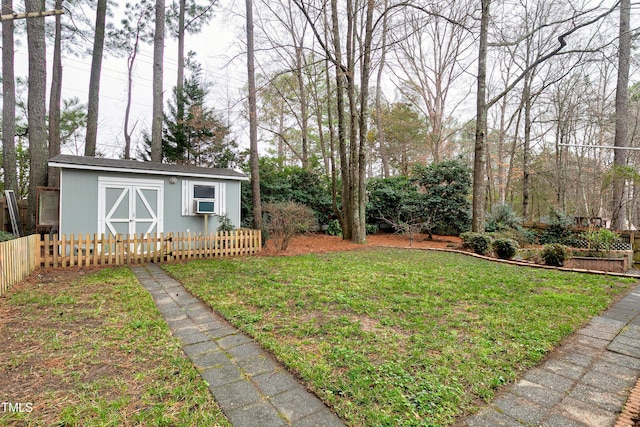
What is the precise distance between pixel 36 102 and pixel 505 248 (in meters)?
13.5

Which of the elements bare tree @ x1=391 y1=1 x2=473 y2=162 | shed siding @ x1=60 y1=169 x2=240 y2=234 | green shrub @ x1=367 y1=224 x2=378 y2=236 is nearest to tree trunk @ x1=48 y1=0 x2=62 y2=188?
shed siding @ x1=60 y1=169 x2=240 y2=234

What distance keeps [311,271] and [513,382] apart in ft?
13.0

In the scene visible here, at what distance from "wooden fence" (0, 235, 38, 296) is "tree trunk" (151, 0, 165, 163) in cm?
643

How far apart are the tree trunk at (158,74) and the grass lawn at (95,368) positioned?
28.9ft

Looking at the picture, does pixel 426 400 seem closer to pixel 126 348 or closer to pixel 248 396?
pixel 248 396

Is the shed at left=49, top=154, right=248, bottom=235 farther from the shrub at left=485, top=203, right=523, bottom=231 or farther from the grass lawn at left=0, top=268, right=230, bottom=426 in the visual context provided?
the shrub at left=485, top=203, right=523, bottom=231

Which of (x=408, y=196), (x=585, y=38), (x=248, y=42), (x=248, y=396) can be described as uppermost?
(x=585, y=38)

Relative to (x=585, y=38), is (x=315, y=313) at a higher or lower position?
lower

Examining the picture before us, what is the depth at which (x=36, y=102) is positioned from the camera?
8.36 m

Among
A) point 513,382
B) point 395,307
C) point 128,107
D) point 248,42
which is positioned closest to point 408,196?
point 248,42

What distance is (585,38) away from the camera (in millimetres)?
11984

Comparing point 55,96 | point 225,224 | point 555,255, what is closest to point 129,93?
point 55,96

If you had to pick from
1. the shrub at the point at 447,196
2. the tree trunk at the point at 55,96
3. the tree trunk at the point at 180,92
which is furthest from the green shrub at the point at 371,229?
the tree trunk at the point at 55,96

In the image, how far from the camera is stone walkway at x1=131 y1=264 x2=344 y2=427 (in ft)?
5.79
